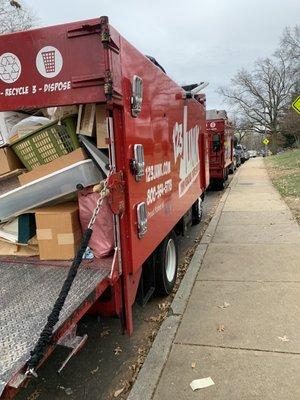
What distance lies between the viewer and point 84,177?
10.8 ft

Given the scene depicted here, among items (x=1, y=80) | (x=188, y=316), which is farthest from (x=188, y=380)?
(x=1, y=80)

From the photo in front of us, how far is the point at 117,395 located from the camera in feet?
10.6

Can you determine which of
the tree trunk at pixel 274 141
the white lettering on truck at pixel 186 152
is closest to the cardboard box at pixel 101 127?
the white lettering on truck at pixel 186 152

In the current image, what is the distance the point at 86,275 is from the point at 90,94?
1372mm

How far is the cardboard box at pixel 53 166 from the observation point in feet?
10.9

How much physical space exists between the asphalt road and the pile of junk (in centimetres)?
87

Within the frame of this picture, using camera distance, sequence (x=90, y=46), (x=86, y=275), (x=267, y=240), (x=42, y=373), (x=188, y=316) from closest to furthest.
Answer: (x=90, y=46)
(x=86, y=275)
(x=42, y=373)
(x=188, y=316)
(x=267, y=240)

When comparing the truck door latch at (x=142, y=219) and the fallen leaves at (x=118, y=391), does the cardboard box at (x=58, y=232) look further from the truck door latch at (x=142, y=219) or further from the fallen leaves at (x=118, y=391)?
the fallen leaves at (x=118, y=391)

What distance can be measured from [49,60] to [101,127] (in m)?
0.63

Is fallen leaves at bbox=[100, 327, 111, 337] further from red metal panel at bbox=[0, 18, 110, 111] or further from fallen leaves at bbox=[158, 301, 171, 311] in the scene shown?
red metal panel at bbox=[0, 18, 110, 111]

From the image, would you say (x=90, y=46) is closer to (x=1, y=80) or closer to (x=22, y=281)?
(x=1, y=80)

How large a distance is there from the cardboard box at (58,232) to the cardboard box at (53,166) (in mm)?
295

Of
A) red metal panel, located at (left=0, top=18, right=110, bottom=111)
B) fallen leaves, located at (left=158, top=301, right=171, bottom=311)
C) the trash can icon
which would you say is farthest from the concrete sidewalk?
the trash can icon

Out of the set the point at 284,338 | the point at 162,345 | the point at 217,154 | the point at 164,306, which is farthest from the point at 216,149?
the point at 162,345
